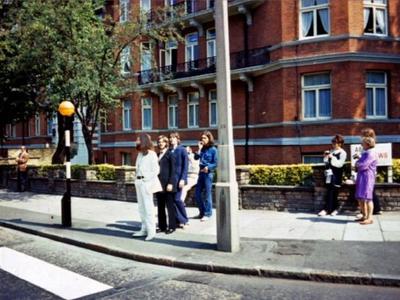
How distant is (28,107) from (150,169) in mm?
13320

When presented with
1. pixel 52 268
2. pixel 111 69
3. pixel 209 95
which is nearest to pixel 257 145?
pixel 209 95

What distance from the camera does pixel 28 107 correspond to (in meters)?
20.3

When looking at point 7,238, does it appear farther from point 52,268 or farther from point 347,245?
point 347,245

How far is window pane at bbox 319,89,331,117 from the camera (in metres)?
19.9

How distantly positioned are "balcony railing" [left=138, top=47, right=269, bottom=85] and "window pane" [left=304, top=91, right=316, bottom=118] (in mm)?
2854

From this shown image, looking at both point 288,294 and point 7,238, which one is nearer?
point 288,294

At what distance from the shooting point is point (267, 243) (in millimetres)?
8055

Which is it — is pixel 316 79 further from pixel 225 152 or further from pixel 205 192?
pixel 225 152

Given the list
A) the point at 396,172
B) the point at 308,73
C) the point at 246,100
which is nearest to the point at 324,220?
the point at 396,172

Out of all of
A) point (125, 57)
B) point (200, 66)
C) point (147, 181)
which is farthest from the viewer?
point (200, 66)

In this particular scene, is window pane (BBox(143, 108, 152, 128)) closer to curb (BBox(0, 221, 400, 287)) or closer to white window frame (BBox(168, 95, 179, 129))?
→ white window frame (BBox(168, 95, 179, 129))

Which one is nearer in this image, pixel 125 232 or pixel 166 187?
pixel 166 187

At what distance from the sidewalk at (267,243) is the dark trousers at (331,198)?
32 centimetres

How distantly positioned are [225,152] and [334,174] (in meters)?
4.01
